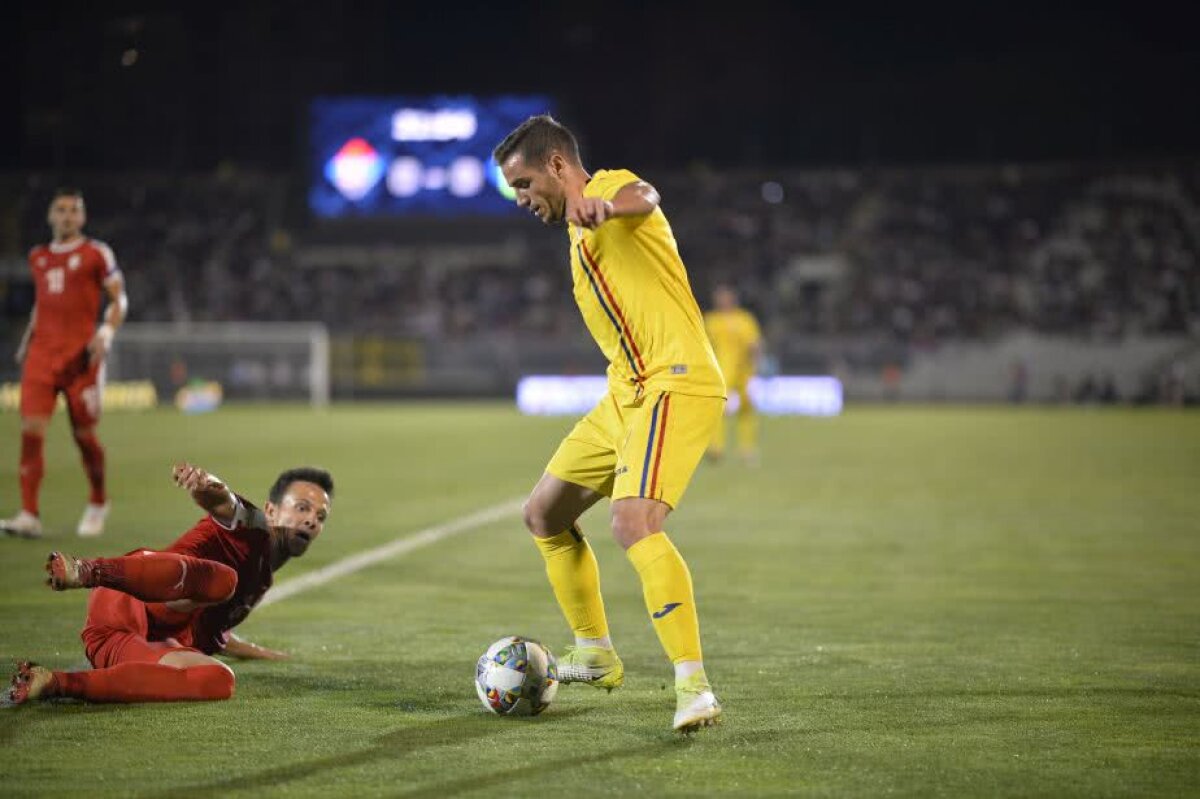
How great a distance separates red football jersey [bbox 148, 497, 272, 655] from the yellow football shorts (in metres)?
1.26

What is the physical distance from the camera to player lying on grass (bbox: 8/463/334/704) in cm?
563

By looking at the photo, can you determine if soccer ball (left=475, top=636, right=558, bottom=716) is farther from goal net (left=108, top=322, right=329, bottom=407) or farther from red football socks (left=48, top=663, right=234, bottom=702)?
goal net (left=108, top=322, right=329, bottom=407)

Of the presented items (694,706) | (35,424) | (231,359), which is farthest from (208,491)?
(231,359)

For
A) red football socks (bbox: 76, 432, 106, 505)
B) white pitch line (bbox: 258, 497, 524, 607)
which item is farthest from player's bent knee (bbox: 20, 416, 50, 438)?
white pitch line (bbox: 258, 497, 524, 607)

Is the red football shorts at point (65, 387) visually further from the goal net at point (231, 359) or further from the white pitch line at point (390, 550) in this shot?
the goal net at point (231, 359)

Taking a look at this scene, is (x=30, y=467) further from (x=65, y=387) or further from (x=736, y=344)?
(x=736, y=344)

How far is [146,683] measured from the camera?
5.80 metres

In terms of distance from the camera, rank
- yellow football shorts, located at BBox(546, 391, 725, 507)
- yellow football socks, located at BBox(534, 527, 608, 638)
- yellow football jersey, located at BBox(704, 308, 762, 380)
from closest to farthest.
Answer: yellow football shorts, located at BBox(546, 391, 725, 507) → yellow football socks, located at BBox(534, 527, 608, 638) → yellow football jersey, located at BBox(704, 308, 762, 380)

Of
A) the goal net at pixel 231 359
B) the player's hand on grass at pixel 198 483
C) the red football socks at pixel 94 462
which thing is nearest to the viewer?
the player's hand on grass at pixel 198 483

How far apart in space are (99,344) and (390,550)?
2.53 meters

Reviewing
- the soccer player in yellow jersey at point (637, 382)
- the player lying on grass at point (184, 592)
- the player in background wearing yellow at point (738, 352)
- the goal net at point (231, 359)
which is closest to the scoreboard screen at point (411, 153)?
the goal net at point (231, 359)

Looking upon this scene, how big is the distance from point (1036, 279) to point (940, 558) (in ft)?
117

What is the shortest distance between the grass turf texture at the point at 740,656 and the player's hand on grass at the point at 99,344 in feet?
4.30

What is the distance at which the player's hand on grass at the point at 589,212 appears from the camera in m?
5.10
